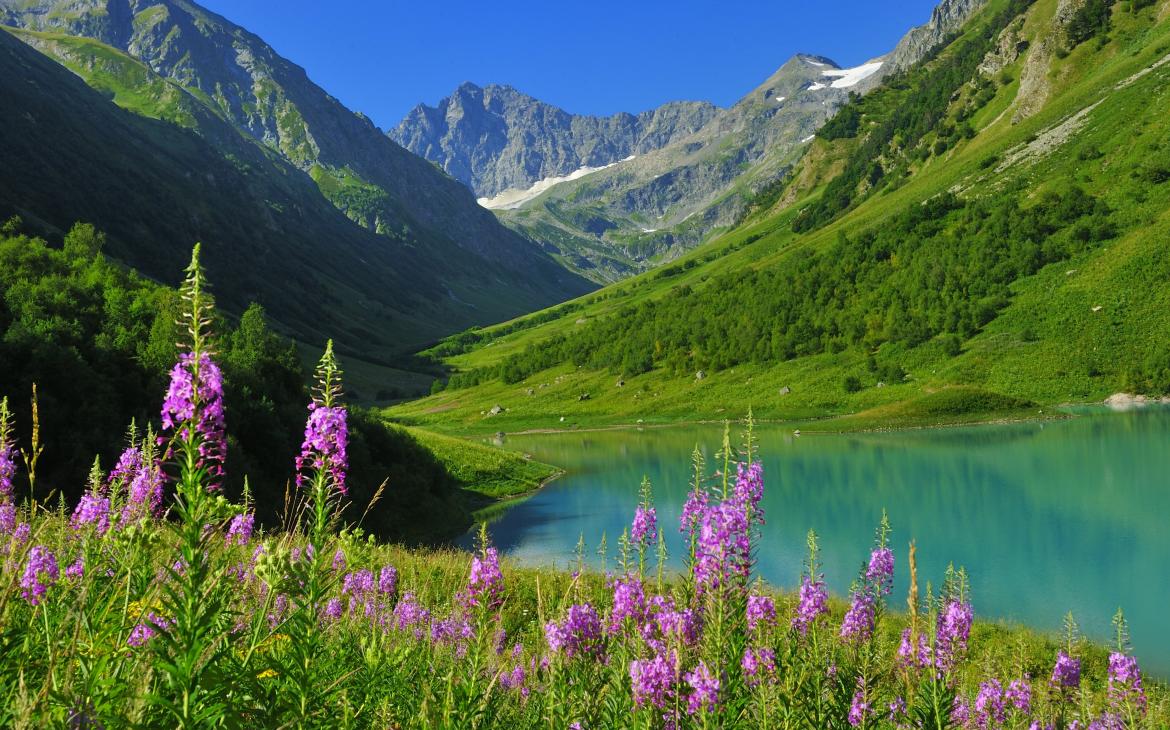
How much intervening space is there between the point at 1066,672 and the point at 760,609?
4416mm

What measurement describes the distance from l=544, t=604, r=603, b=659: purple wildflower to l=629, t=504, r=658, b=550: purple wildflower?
0.78 meters

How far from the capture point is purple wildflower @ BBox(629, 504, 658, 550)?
255 inches

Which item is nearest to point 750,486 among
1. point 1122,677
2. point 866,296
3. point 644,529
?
point 644,529

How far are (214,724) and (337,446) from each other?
72.2 inches

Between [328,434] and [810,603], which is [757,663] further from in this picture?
[328,434]

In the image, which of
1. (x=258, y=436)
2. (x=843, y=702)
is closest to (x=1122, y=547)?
(x=843, y=702)

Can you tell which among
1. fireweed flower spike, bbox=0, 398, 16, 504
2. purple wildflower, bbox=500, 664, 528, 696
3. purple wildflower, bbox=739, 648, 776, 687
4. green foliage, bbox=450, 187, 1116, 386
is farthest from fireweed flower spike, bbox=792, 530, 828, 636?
green foliage, bbox=450, 187, 1116, 386

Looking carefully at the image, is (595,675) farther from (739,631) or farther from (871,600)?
(871,600)

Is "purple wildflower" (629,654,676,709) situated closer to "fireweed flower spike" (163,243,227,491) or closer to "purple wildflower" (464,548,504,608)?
"purple wildflower" (464,548,504,608)

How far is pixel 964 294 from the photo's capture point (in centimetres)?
10594

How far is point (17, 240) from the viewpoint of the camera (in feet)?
105

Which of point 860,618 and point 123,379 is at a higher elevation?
point 123,379

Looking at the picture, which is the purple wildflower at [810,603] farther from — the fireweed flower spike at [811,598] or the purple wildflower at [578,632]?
the purple wildflower at [578,632]

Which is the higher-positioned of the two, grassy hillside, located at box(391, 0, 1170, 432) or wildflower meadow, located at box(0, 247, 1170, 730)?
grassy hillside, located at box(391, 0, 1170, 432)
